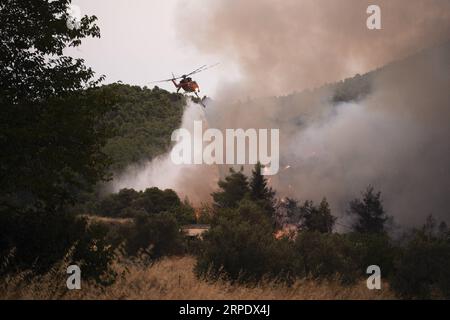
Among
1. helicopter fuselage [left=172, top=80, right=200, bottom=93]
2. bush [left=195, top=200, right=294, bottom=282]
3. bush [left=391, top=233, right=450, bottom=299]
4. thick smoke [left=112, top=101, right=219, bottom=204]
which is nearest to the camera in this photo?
bush [left=195, top=200, right=294, bottom=282]

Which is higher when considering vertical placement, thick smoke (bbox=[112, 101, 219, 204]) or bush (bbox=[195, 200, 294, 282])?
thick smoke (bbox=[112, 101, 219, 204])

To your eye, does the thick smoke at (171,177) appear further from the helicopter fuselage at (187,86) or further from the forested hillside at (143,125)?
the helicopter fuselage at (187,86)

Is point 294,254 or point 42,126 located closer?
point 42,126

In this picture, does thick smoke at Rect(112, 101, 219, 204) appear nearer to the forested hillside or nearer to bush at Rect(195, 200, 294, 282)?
the forested hillside

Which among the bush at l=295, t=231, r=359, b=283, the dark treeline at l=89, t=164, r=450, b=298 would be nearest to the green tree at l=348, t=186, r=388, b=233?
the dark treeline at l=89, t=164, r=450, b=298

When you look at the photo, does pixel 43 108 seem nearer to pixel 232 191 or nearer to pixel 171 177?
pixel 232 191

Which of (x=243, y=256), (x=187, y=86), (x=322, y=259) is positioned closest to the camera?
(x=243, y=256)

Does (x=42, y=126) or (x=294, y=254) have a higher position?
(x=42, y=126)

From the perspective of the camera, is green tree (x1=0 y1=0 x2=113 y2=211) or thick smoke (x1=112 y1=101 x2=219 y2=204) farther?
thick smoke (x1=112 y1=101 x2=219 y2=204)

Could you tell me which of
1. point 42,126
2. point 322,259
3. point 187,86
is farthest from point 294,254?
point 187,86

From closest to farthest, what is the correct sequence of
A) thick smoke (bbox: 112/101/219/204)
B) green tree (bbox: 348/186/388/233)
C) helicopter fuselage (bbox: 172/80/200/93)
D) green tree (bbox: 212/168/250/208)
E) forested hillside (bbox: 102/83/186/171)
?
1. helicopter fuselage (bbox: 172/80/200/93)
2. green tree (bbox: 212/168/250/208)
3. green tree (bbox: 348/186/388/233)
4. thick smoke (bbox: 112/101/219/204)
5. forested hillside (bbox: 102/83/186/171)

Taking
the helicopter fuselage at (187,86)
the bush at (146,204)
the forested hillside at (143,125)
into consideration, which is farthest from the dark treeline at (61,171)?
the forested hillside at (143,125)

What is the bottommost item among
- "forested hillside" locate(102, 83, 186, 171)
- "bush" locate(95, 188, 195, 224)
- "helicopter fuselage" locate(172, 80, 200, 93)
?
"bush" locate(95, 188, 195, 224)

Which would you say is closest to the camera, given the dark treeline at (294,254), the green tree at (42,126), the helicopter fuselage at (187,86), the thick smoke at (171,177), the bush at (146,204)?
the green tree at (42,126)
